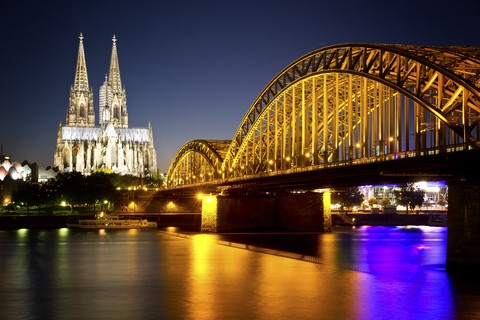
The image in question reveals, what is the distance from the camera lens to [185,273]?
54.8 m

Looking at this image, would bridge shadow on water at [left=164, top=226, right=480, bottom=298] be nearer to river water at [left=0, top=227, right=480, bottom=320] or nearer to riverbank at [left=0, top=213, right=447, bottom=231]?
river water at [left=0, top=227, right=480, bottom=320]

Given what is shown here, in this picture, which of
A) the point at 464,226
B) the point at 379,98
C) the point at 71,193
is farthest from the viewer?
the point at 71,193

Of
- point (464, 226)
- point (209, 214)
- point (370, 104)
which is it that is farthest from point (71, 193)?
point (464, 226)

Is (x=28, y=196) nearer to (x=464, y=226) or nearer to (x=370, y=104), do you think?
(x=370, y=104)

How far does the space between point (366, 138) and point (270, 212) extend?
40.1 meters

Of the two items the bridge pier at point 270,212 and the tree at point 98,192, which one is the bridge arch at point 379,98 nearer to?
the bridge pier at point 270,212

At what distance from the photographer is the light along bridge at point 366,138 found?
4934cm

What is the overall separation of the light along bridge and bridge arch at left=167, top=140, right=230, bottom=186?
1.41m

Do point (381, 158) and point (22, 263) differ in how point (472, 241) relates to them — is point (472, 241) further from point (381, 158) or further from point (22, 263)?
point (22, 263)

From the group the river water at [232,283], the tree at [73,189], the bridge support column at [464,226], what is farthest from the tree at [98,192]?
the bridge support column at [464,226]

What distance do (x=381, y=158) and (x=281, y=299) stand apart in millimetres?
23242

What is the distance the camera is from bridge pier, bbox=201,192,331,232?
341 feet

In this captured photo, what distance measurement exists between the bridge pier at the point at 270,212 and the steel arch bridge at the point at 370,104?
14.7 feet

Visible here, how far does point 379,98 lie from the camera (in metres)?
66.6
